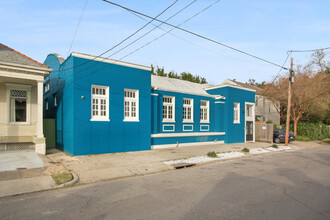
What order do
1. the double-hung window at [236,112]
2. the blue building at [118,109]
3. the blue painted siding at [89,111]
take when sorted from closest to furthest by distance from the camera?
the blue painted siding at [89,111] → the blue building at [118,109] → the double-hung window at [236,112]

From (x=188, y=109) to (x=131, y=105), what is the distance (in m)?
5.65

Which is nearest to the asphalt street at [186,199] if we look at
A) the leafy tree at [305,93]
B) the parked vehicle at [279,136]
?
the parked vehicle at [279,136]

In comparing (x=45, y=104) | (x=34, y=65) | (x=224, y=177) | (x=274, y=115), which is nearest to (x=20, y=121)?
(x=34, y=65)

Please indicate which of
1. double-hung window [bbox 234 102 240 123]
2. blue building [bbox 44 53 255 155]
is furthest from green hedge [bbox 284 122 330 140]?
blue building [bbox 44 53 255 155]

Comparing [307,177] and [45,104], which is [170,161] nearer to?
[307,177]

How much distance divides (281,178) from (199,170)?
10.0 feet

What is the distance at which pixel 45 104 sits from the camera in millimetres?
17828

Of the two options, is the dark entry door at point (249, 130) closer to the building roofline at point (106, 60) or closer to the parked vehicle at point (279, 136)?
the parked vehicle at point (279, 136)

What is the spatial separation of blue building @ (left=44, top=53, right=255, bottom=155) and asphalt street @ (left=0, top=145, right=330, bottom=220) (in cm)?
501

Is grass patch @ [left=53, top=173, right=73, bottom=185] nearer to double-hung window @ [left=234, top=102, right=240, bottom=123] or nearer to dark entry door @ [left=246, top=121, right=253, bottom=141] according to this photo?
double-hung window @ [left=234, top=102, right=240, bottom=123]

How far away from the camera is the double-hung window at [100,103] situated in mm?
12297

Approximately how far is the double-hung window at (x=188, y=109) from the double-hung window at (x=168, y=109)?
125cm

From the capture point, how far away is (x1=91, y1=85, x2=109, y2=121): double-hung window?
12.3m

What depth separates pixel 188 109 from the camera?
1777 centimetres
